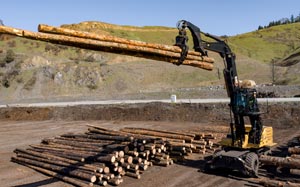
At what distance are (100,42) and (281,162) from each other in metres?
7.65

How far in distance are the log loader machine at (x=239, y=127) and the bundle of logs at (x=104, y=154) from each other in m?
2.22

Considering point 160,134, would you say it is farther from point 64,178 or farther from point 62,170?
point 64,178

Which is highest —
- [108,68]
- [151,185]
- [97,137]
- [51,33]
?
[108,68]

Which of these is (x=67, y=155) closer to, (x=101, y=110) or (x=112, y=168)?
(x=112, y=168)

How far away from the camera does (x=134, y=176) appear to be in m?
13.2

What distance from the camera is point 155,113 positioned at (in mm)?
29047

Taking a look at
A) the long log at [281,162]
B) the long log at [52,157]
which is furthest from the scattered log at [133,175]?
the long log at [281,162]

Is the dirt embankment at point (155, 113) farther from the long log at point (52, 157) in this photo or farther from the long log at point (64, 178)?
the long log at point (64, 178)

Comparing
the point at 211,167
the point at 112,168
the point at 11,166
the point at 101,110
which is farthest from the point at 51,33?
the point at 101,110

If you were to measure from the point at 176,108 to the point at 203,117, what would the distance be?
7.88 ft

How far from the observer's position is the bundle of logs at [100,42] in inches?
309

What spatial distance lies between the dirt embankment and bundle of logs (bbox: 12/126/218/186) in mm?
9670

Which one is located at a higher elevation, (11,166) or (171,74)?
(171,74)

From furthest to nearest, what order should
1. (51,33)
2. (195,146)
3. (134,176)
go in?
(195,146) < (134,176) < (51,33)
